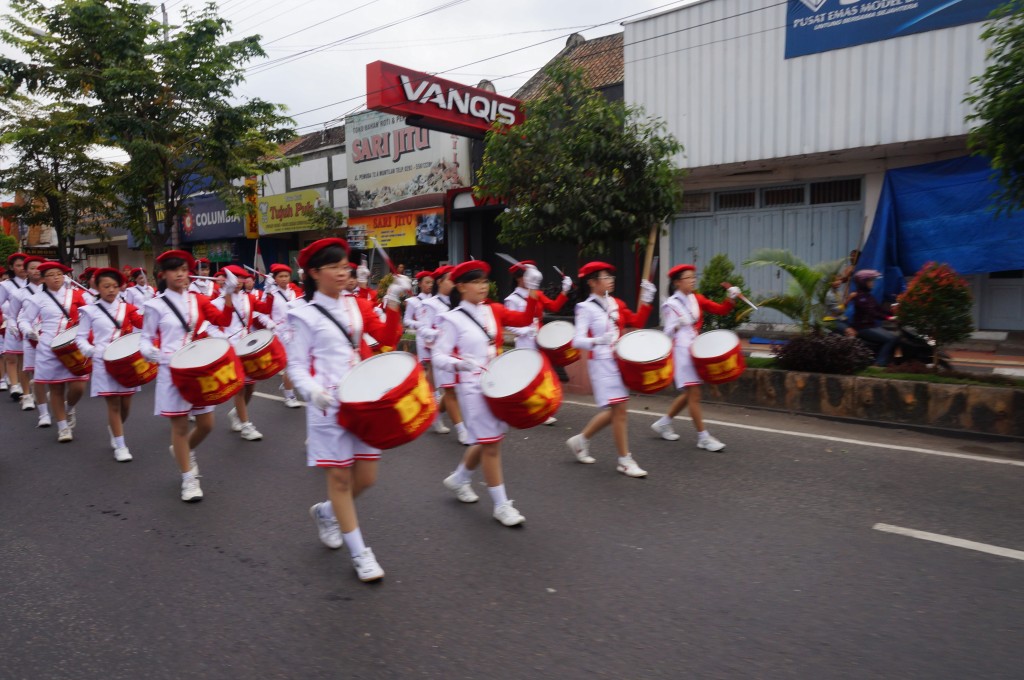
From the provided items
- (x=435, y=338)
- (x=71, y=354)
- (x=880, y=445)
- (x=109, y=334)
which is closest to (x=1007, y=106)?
(x=880, y=445)

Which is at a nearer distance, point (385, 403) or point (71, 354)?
point (385, 403)

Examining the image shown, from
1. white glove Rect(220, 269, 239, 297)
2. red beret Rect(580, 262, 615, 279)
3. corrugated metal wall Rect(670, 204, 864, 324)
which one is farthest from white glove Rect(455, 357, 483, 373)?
corrugated metal wall Rect(670, 204, 864, 324)

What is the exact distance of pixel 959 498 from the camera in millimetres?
5188

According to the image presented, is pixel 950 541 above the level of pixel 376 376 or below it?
below

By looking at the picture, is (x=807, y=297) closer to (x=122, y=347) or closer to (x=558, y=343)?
(x=558, y=343)

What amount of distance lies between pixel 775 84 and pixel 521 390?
1109 centimetres

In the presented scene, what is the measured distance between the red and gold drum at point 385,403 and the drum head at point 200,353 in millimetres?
2005

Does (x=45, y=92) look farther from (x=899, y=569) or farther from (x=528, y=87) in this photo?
(x=899, y=569)

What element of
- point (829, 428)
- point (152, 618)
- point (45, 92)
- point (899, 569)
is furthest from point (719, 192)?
point (45, 92)

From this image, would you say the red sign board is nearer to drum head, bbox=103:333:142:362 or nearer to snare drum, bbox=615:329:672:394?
drum head, bbox=103:333:142:362

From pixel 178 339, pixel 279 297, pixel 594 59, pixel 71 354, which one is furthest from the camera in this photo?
pixel 594 59

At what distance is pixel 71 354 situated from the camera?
751cm

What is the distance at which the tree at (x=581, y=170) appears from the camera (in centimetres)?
1205

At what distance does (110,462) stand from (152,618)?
3.64 meters
